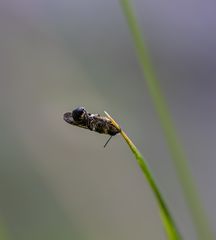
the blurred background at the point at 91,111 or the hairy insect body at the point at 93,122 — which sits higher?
→ the hairy insect body at the point at 93,122

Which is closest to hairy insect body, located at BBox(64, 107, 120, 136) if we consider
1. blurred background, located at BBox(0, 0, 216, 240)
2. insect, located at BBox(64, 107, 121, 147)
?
insect, located at BBox(64, 107, 121, 147)

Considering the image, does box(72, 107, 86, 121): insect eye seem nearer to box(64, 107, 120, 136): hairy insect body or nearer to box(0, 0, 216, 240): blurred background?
box(64, 107, 120, 136): hairy insect body

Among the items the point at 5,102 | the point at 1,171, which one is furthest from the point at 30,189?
the point at 5,102

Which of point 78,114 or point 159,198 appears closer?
point 159,198

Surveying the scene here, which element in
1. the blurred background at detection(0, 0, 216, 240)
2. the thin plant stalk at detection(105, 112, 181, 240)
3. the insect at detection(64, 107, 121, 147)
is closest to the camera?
the thin plant stalk at detection(105, 112, 181, 240)

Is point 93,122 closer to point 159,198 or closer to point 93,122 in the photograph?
point 93,122

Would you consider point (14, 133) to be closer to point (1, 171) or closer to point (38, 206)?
point (1, 171)

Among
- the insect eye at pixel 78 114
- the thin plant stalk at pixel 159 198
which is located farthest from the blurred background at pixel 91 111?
the thin plant stalk at pixel 159 198

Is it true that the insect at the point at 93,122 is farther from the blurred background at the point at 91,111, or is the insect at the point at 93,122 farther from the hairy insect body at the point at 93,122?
the blurred background at the point at 91,111

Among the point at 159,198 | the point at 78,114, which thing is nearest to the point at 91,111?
the point at 78,114
